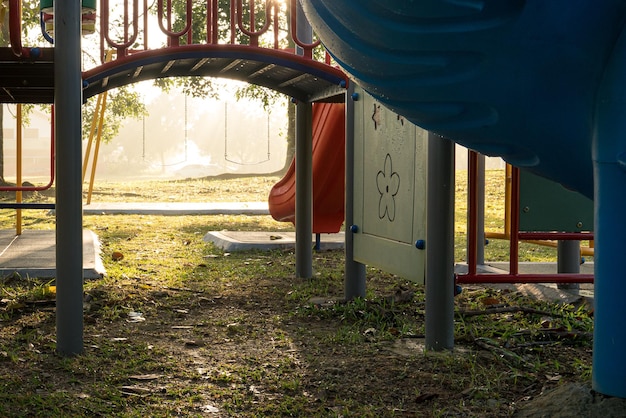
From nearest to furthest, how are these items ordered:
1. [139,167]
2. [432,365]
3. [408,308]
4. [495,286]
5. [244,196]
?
[432,365], [408,308], [495,286], [244,196], [139,167]

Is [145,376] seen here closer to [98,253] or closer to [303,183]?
[303,183]

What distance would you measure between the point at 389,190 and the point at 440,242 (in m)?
0.80

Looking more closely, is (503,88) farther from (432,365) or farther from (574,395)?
(432,365)

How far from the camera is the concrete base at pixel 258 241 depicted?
729 cm

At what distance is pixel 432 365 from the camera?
3098 millimetres

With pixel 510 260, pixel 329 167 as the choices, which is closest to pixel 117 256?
pixel 329 167

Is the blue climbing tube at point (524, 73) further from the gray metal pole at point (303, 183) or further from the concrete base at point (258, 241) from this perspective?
the concrete base at point (258, 241)

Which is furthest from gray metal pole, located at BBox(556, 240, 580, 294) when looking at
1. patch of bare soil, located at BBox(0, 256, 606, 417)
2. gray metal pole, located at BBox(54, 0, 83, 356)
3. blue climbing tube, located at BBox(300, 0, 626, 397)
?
gray metal pole, located at BBox(54, 0, 83, 356)

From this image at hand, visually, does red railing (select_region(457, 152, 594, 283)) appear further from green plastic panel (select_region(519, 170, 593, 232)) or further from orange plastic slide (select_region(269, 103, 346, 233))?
orange plastic slide (select_region(269, 103, 346, 233))

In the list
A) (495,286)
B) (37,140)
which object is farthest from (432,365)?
(37,140)

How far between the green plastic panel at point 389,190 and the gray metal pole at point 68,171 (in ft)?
4.81

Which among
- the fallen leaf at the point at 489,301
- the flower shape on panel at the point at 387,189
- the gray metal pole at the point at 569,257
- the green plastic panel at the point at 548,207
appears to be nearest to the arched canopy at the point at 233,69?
the flower shape on panel at the point at 387,189

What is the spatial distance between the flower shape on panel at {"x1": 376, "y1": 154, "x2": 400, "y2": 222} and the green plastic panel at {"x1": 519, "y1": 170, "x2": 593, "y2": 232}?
0.73m

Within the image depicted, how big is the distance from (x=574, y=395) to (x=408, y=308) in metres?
2.16
